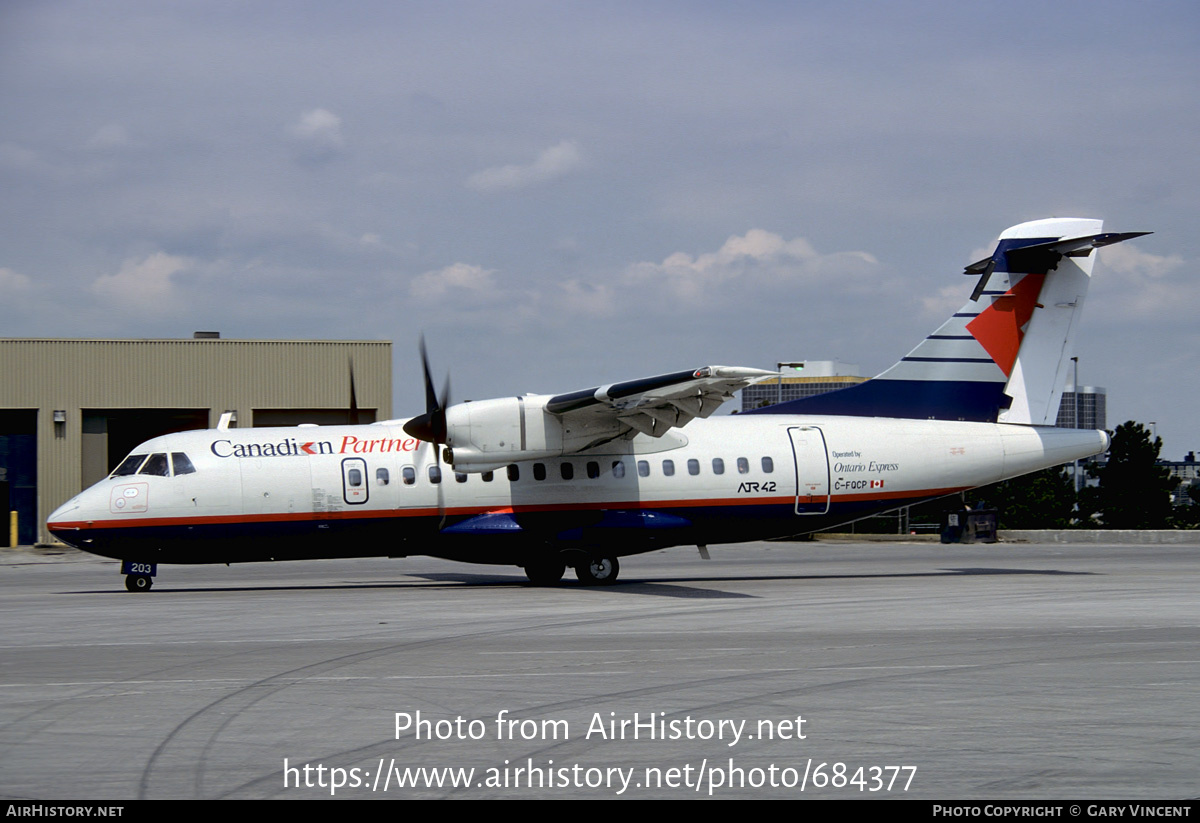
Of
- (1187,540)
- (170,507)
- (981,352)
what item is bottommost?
(1187,540)

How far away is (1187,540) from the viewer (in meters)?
39.8

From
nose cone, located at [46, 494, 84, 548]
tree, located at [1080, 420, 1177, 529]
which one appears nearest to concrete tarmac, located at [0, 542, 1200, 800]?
nose cone, located at [46, 494, 84, 548]

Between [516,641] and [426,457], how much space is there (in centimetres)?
796

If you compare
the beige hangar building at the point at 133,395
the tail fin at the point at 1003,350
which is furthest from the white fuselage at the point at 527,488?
the beige hangar building at the point at 133,395

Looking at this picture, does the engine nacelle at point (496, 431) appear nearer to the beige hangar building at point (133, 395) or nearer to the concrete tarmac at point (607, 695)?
the concrete tarmac at point (607, 695)

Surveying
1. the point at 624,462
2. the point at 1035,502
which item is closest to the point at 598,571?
the point at 624,462

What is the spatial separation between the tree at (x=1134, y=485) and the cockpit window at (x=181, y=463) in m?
54.1

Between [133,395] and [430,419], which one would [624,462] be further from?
[133,395]

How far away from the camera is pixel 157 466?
20.4 metres

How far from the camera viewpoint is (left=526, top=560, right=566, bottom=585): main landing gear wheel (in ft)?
71.1

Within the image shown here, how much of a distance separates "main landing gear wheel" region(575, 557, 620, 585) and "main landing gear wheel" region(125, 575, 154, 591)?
8205 millimetres

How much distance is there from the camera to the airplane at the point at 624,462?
1992 cm
